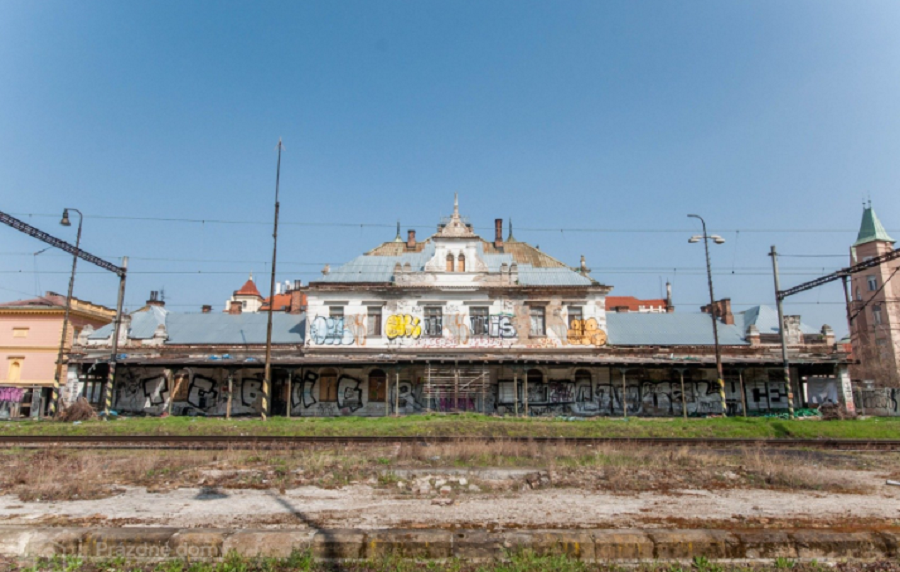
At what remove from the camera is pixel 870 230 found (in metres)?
63.0

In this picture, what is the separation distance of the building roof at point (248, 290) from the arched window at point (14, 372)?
1240 inches

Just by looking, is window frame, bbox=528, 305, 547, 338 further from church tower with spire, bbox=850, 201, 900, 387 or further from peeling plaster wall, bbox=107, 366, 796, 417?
church tower with spire, bbox=850, 201, 900, 387

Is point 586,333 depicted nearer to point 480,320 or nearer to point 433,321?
point 480,320

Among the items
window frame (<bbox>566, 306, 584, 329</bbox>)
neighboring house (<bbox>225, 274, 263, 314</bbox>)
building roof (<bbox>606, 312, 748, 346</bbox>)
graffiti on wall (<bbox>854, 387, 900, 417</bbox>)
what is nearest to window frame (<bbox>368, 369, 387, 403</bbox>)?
window frame (<bbox>566, 306, 584, 329</bbox>)

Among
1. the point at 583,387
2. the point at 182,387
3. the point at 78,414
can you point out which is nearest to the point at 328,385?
the point at 182,387

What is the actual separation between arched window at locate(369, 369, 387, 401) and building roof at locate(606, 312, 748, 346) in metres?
14.2

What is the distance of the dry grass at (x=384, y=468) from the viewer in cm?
941

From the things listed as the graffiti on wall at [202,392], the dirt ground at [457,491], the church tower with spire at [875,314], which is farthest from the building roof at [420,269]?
→ the church tower with spire at [875,314]

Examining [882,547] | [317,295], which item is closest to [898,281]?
[317,295]

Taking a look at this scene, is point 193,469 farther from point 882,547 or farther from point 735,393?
point 735,393

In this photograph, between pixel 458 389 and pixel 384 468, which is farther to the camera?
pixel 458 389

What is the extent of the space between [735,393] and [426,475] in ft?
91.4

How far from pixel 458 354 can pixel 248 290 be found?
50152 millimetres

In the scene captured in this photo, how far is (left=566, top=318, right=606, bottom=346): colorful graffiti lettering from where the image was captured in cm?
3272
